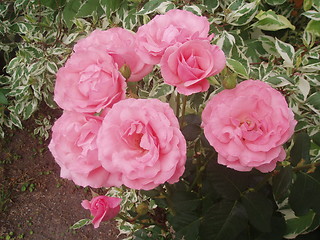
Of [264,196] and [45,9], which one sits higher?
[264,196]

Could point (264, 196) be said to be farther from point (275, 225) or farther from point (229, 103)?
point (229, 103)

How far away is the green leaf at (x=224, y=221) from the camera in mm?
783

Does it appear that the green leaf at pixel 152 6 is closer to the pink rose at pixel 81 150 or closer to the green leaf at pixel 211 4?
the green leaf at pixel 211 4

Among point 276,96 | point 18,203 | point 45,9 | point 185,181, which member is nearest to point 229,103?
point 276,96

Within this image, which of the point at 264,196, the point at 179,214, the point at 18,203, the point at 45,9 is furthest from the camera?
the point at 18,203

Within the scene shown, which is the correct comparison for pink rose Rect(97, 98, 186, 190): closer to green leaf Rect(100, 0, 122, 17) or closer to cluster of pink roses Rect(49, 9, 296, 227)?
cluster of pink roses Rect(49, 9, 296, 227)

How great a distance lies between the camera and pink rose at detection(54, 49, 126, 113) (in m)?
0.58

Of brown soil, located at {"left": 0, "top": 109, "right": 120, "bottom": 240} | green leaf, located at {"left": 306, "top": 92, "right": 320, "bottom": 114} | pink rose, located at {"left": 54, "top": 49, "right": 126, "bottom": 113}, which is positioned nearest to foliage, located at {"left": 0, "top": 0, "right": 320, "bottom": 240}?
green leaf, located at {"left": 306, "top": 92, "right": 320, "bottom": 114}

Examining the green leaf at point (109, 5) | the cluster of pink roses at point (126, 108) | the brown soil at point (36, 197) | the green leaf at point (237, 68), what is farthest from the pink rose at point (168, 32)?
the brown soil at point (36, 197)

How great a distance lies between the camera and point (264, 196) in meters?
0.80

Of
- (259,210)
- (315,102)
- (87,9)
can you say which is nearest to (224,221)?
(259,210)

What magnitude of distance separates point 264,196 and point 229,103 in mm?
298

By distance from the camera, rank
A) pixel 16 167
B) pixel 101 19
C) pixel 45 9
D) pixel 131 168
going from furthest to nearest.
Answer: pixel 16 167
pixel 45 9
pixel 101 19
pixel 131 168

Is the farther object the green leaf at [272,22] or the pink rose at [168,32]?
the green leaf at [272,22]
